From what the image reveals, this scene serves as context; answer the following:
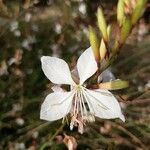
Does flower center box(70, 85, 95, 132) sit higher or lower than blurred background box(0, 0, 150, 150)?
lower

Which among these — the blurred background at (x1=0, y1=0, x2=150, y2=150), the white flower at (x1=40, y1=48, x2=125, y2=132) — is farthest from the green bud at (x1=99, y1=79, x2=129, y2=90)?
the blurred background at (x1=0, y1=0, x2=150, y2=150)

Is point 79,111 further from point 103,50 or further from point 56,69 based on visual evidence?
point 103,50

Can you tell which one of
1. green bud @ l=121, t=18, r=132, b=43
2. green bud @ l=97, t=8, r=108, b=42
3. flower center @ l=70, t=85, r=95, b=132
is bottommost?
flower center @ l=70, t=85, r=95, b=132

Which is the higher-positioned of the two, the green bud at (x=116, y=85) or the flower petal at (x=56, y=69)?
the flower petal at (x=56, y=69)

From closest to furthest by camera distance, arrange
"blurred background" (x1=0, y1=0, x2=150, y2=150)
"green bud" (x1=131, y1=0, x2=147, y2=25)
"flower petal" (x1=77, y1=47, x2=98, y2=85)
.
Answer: "green bud" (x1=131, y1=0, x2=147, y2=25), "flower petal" (x1=77, y1=47, x2=98, y2=85), "blurred background" (x1=0, y1=0, x2=150, y2=150)

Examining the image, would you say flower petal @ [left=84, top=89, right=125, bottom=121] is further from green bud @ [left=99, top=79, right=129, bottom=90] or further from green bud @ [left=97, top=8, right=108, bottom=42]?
green bud @ [left=97, top=8, right=108, bottom=42]

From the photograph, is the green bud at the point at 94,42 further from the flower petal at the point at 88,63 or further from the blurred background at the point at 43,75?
the blurred background at the point at 43,75

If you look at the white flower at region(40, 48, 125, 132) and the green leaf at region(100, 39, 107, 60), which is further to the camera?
the white flower at region(40, 48, 125, 132)

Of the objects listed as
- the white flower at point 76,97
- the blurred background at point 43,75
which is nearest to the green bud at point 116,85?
the white flower at point 76,97
